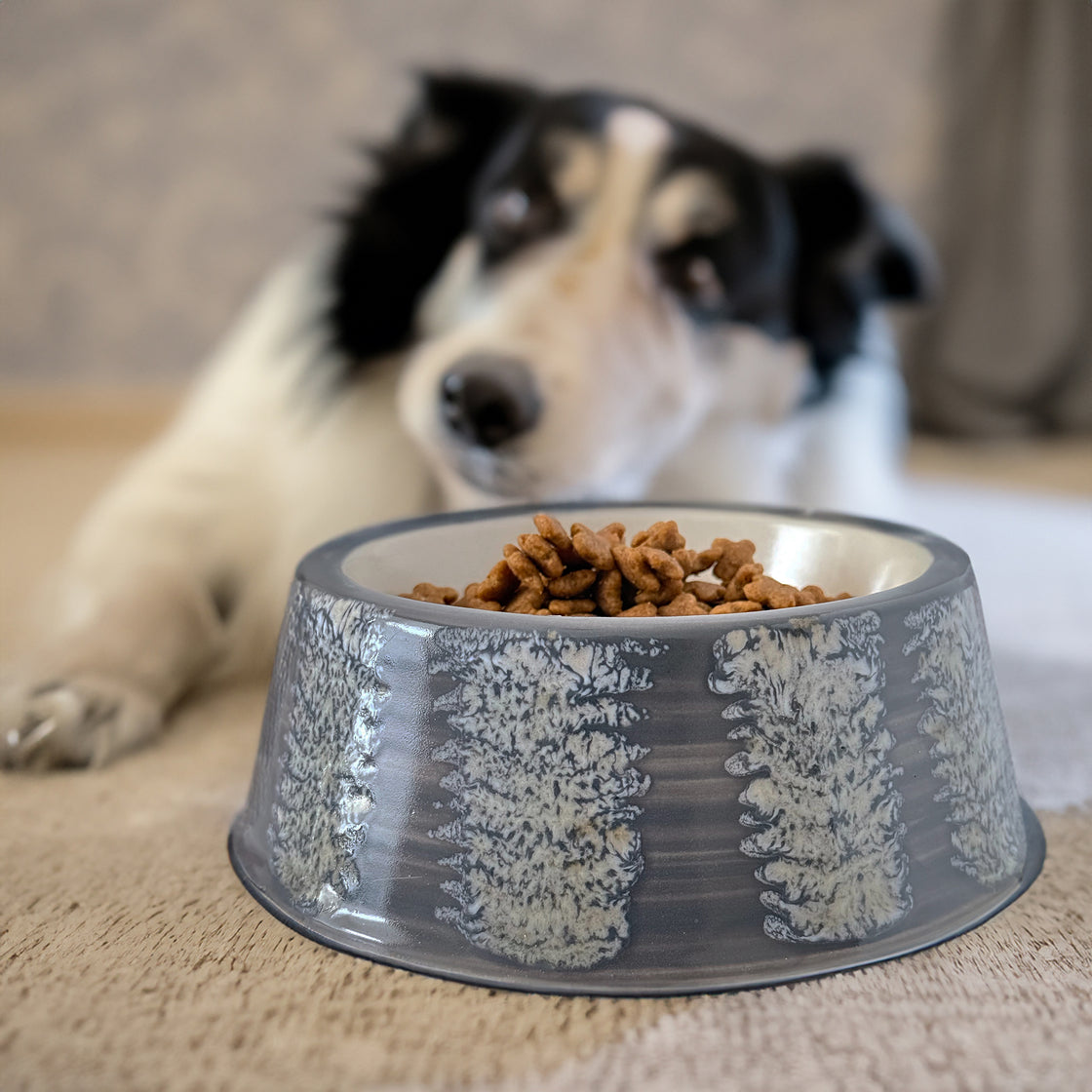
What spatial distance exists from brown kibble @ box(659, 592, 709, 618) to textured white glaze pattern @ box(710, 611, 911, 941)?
117mm

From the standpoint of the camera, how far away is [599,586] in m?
0.66

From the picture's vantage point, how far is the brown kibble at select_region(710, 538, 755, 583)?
71 centimetres

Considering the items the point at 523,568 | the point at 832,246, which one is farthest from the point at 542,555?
the point at 832,246

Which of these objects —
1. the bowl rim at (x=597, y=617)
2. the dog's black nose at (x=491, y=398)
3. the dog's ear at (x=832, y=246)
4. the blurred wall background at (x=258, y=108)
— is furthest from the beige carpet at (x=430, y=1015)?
the blurred wall background at (x=258, y=108)

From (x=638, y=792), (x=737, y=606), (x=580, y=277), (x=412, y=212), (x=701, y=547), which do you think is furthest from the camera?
(x=412, y=212)

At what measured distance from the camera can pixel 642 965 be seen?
51cm

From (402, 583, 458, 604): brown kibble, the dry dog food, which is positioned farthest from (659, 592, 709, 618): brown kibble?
(402, 583, 458, 604): brown kibble

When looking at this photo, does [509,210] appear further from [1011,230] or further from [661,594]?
[1011,230]

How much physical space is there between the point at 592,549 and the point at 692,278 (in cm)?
61

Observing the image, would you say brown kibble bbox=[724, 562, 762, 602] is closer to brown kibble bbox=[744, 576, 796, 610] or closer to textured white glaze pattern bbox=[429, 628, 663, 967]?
brown kibble bbox=[744, 576, 796, 610]

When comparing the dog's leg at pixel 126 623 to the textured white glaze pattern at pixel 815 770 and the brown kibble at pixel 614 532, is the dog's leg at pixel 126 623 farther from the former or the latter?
the textured white glaze pattern at pixel 815 770

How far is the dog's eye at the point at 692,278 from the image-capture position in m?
1.19

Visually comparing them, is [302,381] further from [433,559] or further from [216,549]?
[433,559]

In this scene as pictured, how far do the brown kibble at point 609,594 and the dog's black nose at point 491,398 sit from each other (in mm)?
363
